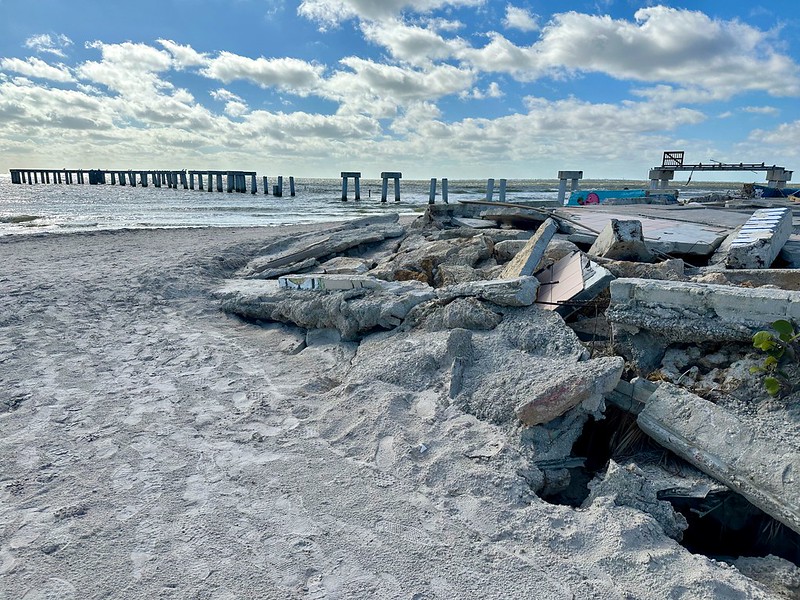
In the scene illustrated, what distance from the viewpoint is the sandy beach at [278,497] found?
1.93m

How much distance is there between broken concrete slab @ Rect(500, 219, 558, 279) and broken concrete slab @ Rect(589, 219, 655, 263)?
34.3 inches

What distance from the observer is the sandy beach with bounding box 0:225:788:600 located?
1.93m

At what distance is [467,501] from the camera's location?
7.84 feet

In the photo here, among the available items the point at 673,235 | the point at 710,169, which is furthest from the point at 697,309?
the point at 710,169

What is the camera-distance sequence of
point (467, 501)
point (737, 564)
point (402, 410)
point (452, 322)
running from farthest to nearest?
point (452, 322)
point (402, 410)
point (467, 501)
point (737, 564)

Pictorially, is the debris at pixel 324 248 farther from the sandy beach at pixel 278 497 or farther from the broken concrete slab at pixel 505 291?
the broken concrete slab at pixel 505 291

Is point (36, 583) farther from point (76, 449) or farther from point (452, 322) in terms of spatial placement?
point (452, 322)

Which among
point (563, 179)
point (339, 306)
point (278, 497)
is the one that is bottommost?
point (278, 497)

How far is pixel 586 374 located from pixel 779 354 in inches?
40.0

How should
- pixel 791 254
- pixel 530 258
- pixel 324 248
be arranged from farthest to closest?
pixel 324 248
pixel 791 254
pixel 530 258

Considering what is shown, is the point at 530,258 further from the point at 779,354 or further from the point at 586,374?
the point at 779,354

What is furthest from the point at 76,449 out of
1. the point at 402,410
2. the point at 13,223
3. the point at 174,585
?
the point at 13,223

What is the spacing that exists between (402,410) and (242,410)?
3.63 ft

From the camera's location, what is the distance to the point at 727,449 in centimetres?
245
